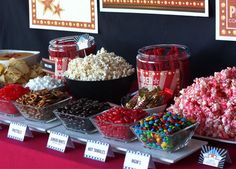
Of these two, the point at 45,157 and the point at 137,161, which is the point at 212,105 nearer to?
the point at 137,161

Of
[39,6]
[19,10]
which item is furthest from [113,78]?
[19,10]

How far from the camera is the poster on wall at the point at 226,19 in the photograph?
193 cm

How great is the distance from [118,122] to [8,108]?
1.80ft

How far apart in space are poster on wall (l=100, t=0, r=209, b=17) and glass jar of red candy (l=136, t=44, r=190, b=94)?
170 mm

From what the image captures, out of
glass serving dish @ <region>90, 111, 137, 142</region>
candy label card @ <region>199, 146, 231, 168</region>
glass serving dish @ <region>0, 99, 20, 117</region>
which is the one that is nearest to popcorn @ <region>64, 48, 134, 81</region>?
glass serving dish @ <region>0, 99, 20, 117</region>

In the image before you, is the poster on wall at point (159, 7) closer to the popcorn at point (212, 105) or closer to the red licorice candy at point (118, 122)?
the popcorn at point (212, 105)

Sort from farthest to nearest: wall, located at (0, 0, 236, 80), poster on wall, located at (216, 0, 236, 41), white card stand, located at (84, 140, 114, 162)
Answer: wall, located at (0, 0, 236, 80)
poster on wall, located at (216, 0, 236, 41)
white card stand, located at (84, 140, 114, 162)

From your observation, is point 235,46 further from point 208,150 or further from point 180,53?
point 208,150

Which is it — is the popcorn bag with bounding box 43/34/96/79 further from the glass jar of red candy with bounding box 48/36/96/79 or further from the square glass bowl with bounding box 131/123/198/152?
the square glass bowl with bounding box 131/123/198/152

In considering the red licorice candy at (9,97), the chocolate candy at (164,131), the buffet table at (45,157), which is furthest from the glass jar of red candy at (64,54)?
the chocolate candy at (164,131)

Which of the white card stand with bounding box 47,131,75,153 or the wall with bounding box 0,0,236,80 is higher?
the wall with bounding box 0,0,236,80

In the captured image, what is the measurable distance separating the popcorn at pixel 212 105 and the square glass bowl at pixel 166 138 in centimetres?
8

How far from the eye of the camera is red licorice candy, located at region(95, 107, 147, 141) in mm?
1588

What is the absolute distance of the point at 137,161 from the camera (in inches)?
58.2
